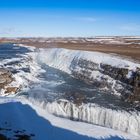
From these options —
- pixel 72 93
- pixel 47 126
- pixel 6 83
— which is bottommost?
pixel 47 126

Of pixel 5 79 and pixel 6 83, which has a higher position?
pixel 5 79

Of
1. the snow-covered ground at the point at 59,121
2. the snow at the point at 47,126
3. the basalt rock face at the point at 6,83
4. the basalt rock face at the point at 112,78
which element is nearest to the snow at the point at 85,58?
the basalt rock face at the point at 112,78

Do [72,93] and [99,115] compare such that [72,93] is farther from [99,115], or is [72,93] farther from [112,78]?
[112,78]

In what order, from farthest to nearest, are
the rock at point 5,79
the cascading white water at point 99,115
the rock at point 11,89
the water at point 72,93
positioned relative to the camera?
the rock at point 5,79 → the rock at point 11,89 → the water at point 72,93 → the cascading white water at point 99,115

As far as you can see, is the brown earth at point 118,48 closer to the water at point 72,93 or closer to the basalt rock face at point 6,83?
the water at point 72,93

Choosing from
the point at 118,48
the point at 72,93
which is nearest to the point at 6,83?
the point at 72,93

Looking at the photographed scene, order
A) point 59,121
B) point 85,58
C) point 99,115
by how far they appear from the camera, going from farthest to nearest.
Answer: point 85,58 < point 99,115 < point 59,121

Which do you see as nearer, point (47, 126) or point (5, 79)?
point (47, 126)

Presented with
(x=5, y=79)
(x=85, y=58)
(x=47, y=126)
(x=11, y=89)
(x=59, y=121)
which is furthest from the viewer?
(x=85, y=58)

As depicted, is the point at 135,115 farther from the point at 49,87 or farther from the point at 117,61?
the point at 117,61
